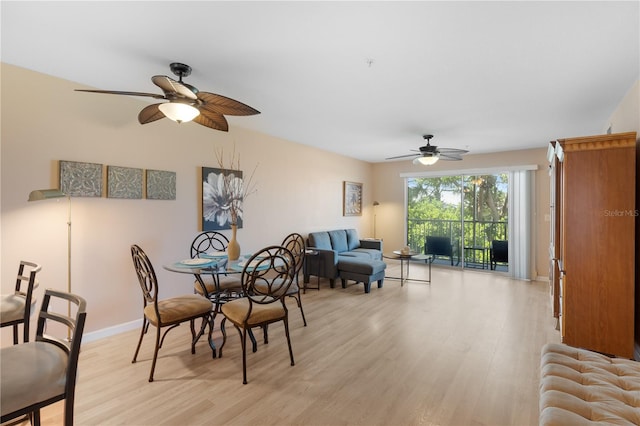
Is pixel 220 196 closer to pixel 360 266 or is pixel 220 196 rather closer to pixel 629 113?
pixel 360 266

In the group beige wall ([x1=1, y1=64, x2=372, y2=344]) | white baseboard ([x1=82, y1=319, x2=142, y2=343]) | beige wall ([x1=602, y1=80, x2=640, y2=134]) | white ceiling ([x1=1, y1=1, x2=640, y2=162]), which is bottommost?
white baseboard ([x1=82, y1=319, x2=142, y2=343])

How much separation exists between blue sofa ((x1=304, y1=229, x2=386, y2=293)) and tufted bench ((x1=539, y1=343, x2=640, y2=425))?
10.3 ft

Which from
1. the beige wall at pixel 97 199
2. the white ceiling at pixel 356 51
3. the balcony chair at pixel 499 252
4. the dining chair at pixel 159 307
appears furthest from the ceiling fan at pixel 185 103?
the balcony chair at pixel 499 252

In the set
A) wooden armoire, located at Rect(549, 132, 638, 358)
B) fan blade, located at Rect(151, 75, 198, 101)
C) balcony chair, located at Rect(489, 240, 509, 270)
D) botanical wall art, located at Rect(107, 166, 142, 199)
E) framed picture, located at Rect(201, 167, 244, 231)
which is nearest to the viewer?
fan blade, located at Rect(151, 75, 198, 101)

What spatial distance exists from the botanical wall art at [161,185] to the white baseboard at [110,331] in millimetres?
1401

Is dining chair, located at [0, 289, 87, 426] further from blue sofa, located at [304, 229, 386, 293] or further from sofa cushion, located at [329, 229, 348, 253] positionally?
A: sofa cushion, located at [329, 229, 348, 253]

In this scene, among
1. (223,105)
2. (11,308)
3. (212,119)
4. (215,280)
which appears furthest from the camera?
(215,280)

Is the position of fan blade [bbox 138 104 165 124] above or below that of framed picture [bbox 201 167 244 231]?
above

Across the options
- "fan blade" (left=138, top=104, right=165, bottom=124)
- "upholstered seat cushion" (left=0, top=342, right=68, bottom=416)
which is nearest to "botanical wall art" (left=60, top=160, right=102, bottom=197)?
"fan blade" (left=138, top=104, right=165, bottom=124)

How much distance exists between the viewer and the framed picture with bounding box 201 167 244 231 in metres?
4.08

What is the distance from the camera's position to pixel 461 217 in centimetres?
681

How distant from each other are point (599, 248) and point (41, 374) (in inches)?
151

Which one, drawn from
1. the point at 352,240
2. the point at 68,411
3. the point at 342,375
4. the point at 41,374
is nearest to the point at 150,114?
Answer: the point at 41,374

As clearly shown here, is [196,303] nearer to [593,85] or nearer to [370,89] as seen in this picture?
[370,89]
